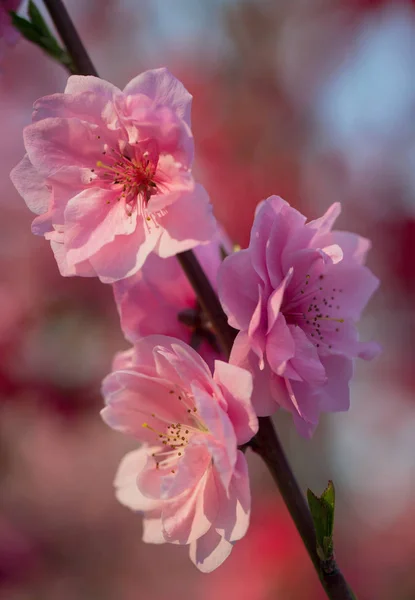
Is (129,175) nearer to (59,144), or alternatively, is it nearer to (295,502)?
(59,144)

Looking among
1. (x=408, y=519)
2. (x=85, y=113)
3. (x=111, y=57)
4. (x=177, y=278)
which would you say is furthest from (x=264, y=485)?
(x=111, y=57)

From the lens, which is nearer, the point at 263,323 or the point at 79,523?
the point at 263,323

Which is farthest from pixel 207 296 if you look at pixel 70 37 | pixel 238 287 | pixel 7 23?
pixel 7 23

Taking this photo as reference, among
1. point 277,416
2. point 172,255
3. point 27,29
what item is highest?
point 27,29

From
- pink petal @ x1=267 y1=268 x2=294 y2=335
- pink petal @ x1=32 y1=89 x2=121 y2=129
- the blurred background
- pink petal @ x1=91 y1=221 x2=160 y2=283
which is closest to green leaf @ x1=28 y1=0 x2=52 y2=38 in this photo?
pink petal @ x1=32 y1=89 x2=121 y2=129

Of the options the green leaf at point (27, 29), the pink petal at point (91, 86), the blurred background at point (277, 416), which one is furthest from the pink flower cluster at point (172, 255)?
the blurred background at point (277, 416)

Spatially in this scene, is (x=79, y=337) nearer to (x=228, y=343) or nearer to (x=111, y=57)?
(x=111, y=57)

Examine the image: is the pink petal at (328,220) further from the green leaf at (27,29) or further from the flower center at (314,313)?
A: the green leaf at (27,29)
